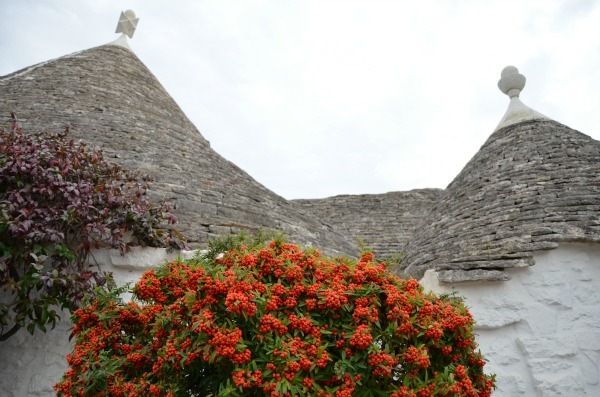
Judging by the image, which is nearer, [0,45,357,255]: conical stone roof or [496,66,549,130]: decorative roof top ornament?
[0,45,357,255]: conical stone roof

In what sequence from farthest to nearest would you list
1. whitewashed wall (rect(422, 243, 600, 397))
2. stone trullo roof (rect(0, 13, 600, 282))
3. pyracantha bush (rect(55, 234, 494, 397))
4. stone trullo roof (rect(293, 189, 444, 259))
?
1. stone trullo roof (rect(293, 189, 444, 259))
2. stone trullo roof (rect(0, 13, 600, 282))
3. whitewashed wall (rect(422, 243, 600, 397))
4. pyracantha bush (rect(55, 234, 494, 397))

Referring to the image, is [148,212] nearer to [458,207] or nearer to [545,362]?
[545,362]

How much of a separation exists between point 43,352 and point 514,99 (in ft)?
27.8

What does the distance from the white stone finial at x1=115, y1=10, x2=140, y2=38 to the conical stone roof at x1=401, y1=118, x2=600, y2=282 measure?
854cm

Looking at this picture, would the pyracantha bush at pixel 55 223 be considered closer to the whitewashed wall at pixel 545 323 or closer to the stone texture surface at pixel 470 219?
the stone texture surface at pixel 470 219

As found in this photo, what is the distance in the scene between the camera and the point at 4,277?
3.61m

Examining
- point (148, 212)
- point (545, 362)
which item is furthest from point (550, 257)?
point (148, 212)

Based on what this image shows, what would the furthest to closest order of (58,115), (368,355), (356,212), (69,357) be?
Result: 1. (356,212)
2. (58,115)
3. (69,357)
4. (368,355)

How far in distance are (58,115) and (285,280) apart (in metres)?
5.31

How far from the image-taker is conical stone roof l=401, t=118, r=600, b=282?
196 inches

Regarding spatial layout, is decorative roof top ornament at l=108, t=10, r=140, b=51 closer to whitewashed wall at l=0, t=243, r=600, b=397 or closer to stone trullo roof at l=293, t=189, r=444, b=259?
stone trullo roof at l=293, t=189, r=444, b=259

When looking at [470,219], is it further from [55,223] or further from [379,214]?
[55,223]

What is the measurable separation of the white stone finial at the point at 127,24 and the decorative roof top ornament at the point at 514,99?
8697 mm

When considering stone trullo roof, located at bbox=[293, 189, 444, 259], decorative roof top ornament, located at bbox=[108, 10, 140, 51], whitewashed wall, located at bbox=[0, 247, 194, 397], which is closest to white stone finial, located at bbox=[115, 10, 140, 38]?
decorative roof top ornament, located at bbox=[108, 10, 140, 51]
